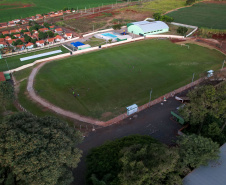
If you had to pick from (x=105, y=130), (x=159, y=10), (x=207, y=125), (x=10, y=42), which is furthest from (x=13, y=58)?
(x=159, y=10)

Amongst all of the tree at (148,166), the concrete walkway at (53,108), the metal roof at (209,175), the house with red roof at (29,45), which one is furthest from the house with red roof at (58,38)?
the metal roof at (209,175)

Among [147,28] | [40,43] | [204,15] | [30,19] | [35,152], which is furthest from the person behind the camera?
[30,19]

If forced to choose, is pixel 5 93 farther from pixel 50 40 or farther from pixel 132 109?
pixel 50 40

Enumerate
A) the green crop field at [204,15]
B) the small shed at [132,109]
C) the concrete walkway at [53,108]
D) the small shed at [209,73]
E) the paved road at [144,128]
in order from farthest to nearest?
the green crop field at [204,15]
the small shed at [209,73]
the small shed at [132,109]
the concrete walkway at [53,108]
the paved road at [144,128]

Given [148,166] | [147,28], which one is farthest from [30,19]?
[148,166]

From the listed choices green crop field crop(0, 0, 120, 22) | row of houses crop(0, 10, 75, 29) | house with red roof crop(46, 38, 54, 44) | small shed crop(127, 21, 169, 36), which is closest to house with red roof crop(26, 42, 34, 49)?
house with red roof crop(46, 38, 54, 44)

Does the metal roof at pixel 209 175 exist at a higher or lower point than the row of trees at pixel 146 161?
lower

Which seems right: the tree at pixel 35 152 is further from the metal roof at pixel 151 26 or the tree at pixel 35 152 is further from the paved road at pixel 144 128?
the metal roof at pixel 151 26

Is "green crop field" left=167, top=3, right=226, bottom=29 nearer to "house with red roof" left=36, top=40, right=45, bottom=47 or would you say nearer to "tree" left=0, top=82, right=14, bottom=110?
"house with red roof" left=36, top=40, right=45, bottom=47
